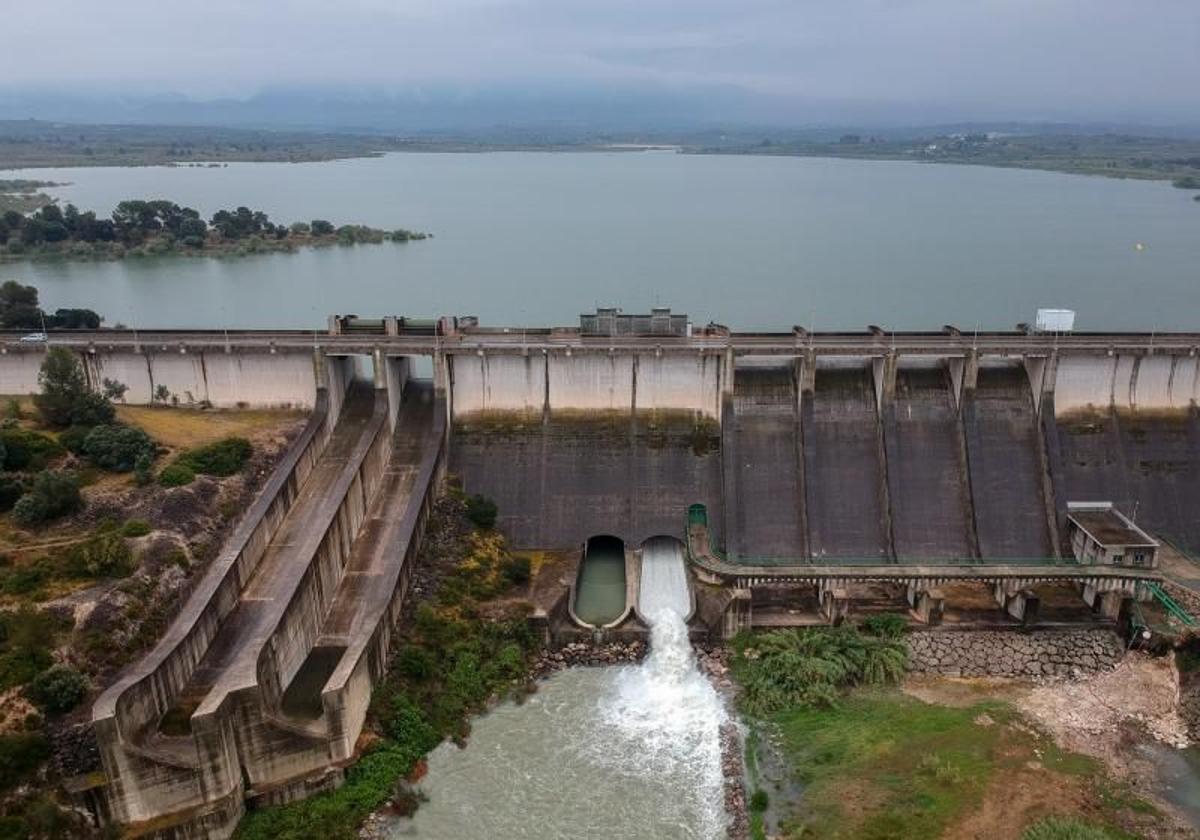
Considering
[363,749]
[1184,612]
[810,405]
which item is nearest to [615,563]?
[810,405]

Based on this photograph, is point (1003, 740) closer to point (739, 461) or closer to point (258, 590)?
point (739, 461)

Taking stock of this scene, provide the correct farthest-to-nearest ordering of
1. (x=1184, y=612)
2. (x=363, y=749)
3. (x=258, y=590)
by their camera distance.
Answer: (x=1184, y=612)
(x=258, y=590)
(x=363, y=749)

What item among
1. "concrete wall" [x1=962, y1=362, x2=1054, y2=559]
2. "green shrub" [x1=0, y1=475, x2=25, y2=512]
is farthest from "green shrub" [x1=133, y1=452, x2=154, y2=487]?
"concrete wall" [x1=962, y1=362, x2=1054, y2=559]

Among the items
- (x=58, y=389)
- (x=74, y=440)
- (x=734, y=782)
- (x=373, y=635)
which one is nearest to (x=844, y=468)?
(x=734, y=782)

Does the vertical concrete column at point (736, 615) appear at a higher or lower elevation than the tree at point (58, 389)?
lower

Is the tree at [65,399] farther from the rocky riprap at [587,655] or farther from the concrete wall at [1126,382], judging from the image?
the concrete wall at [1126,382]

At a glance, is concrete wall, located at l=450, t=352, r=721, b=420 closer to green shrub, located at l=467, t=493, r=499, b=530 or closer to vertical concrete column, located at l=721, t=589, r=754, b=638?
green shrub, located at l=467, t=493, r=499, b=530

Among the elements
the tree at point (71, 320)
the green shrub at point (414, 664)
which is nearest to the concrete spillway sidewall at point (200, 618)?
the green shrub at point (414, 664)
